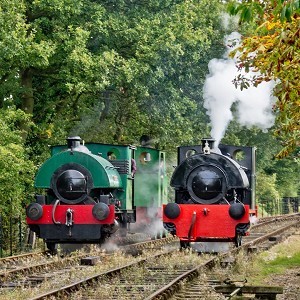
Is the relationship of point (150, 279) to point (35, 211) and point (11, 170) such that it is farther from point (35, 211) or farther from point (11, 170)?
point (11, 170)

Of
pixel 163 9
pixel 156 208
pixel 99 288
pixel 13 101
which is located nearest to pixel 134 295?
pixel 99 288

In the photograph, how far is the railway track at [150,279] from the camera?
35.9 ft

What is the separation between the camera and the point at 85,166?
17453mm

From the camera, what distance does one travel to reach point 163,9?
25.0 m

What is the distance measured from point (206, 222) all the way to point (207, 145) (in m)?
1.72

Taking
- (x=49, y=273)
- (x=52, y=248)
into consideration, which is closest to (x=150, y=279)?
(x=49, y=273)

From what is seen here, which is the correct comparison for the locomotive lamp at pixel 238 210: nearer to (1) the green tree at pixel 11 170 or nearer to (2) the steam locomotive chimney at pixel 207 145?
(2) the steam locomotive chimney at pixel 207 145

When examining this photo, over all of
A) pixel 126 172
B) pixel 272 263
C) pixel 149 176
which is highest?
pixel 149 176

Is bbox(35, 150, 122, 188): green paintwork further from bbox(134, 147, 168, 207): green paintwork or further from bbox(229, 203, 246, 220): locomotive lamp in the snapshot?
bbox(229, 203, 246, 220): locomotive lamp

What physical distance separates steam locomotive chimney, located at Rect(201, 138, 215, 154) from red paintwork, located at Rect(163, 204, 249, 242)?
126cm

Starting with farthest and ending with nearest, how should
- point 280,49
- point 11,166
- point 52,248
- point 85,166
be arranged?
point 11,166, point 52,248, point 85,166, point 280,49

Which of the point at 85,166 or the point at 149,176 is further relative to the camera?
the point at 149,176

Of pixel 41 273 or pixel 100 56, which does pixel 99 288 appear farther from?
pixel 100 56

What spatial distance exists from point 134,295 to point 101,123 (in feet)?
48.6
